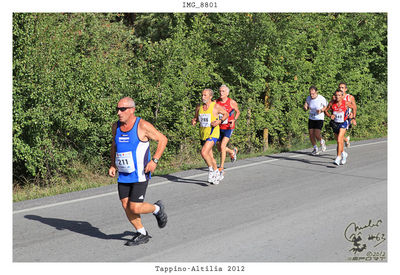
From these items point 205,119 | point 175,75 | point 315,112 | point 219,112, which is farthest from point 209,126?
point 315,112

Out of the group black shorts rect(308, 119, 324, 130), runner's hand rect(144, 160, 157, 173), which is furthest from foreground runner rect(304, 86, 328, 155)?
runner's hand rect(144, 160, 157, 173)

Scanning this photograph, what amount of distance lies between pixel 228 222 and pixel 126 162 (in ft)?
6.42

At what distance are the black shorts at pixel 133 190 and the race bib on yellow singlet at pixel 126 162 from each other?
0.69 ft

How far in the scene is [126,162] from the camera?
6031 mm

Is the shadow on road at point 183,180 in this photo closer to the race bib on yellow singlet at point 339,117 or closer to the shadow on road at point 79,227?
the shadow on road at point 79,227

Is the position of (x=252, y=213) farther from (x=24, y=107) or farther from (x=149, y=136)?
(x=24, y=107)

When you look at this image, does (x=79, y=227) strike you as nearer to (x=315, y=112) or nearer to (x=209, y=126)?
(x=209, y=126)

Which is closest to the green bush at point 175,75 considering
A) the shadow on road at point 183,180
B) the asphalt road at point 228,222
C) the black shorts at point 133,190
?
the shadow on road at point 183,180

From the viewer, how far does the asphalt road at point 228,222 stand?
19.2 feet

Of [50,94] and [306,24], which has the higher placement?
[306,24]

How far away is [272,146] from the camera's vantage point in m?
15.7
